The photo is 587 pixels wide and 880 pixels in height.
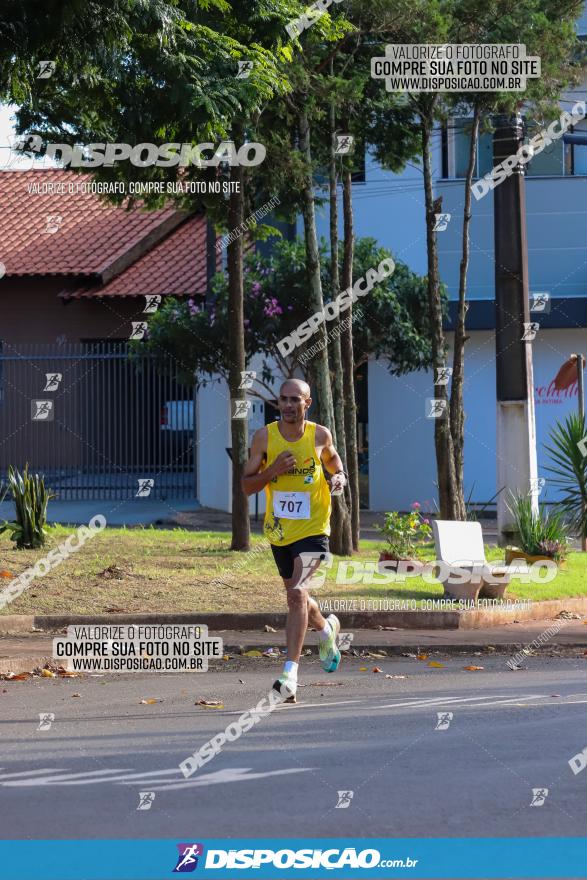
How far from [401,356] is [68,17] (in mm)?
12272

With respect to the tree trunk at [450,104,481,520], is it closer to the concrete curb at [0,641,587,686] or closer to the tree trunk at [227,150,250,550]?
the tree trunk at [227,150,250,550]

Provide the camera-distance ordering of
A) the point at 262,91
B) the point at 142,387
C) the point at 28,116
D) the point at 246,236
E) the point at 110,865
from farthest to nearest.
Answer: the point at 142,387
the point at 246,236
the point at 28,116
the point at 262,91
the point at 110,865

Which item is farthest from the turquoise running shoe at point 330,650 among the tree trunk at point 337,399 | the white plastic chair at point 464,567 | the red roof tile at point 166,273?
the red roof tile at point 166,273

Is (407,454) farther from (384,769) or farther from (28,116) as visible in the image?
(384,769)

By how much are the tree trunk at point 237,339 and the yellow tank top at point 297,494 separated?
23.3ft

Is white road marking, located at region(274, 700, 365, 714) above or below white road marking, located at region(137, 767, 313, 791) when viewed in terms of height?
below

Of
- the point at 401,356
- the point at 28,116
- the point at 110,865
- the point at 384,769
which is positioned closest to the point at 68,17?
the point at 28,116

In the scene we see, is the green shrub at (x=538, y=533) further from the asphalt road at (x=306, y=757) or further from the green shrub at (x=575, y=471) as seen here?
the asphalt road at (x=306, y=757)

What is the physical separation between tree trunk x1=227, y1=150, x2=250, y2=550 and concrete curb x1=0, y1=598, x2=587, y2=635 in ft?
12.2

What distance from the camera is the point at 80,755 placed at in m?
6.98

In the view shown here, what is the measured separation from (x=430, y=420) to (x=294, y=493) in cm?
1817

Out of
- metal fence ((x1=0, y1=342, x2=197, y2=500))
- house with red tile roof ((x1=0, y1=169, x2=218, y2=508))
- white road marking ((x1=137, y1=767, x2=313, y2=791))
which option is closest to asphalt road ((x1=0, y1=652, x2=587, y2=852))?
white road marking ((x1=137, y1=767, x2=313, y2=791))

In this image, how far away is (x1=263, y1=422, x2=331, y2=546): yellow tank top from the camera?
884 centimetres

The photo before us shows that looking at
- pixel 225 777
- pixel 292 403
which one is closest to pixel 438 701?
pixel 292 403
